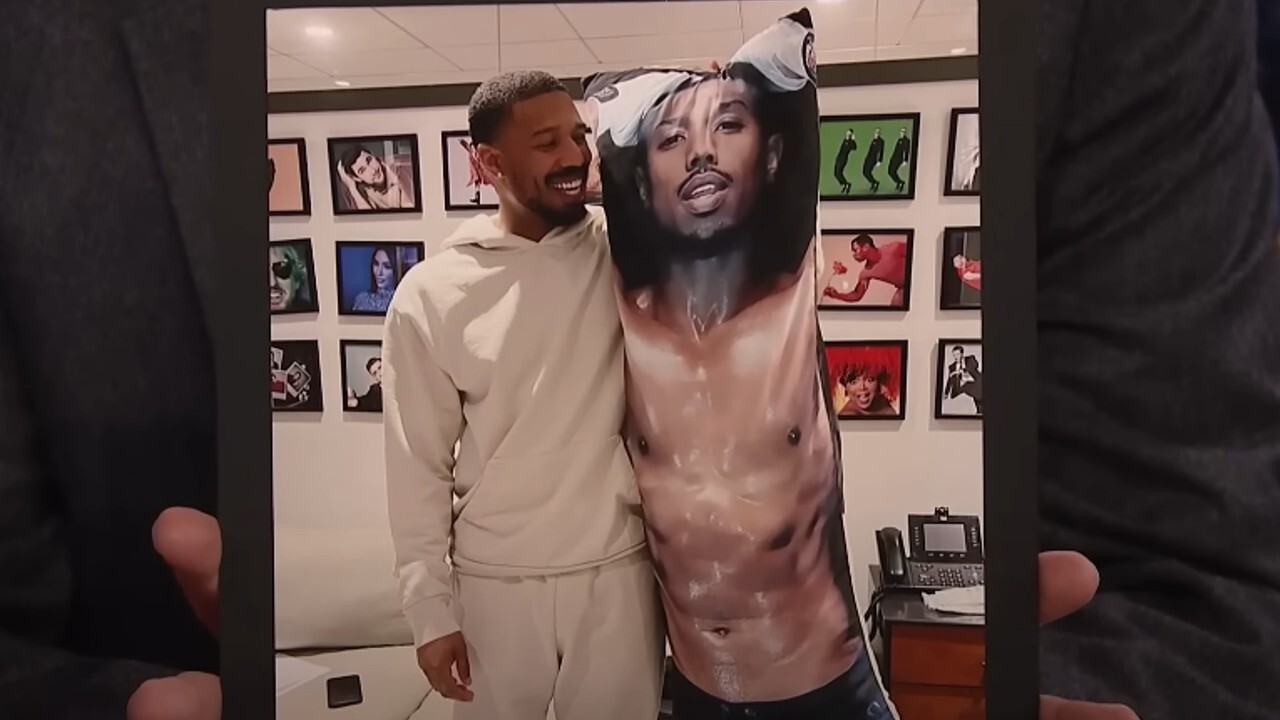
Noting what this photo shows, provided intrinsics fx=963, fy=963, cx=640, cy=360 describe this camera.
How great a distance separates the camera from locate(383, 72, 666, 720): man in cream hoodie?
0.44 m

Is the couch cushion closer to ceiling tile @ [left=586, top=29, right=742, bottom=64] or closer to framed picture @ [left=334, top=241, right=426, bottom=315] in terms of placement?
framed picture @ [left=334, top=241, right=426, bottom=315]

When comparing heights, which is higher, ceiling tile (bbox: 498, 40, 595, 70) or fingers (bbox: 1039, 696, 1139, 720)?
ceiling tile (bbox: 498, 40, 595, 70)

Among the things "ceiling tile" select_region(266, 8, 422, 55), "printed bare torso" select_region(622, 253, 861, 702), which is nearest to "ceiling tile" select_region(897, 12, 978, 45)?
"printed bare torso" select_region(622, 253, 861, 702)

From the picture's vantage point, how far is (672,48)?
1.43 ft

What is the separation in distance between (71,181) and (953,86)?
493 millimetres

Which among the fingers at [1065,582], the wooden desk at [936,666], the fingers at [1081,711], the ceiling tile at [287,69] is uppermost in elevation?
the ceiling tile at [287,69]

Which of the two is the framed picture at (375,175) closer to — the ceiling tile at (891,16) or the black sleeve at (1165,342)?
the ceiling tile at (891,16)

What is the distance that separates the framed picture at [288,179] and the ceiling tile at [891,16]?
0.89 ft

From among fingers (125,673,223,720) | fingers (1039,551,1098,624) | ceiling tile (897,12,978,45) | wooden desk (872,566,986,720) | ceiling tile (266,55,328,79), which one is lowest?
fingers (125,673,223,720)

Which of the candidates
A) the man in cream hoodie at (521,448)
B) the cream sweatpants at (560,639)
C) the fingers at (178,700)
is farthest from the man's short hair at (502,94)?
Answer: the fingers at (178,700)

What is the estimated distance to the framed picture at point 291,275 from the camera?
453 millimetres

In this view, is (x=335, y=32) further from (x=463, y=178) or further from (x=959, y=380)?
(x=959, y=380)

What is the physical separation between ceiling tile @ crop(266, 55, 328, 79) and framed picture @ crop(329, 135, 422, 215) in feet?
0.10

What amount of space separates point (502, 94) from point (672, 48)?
0.08 m
